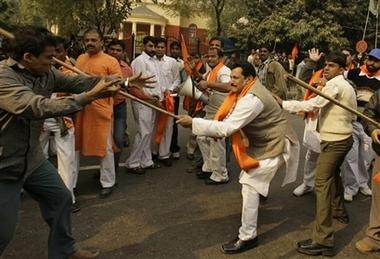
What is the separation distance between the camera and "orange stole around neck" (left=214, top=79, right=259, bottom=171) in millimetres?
4070

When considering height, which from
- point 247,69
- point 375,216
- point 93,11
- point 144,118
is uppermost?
point 93,11

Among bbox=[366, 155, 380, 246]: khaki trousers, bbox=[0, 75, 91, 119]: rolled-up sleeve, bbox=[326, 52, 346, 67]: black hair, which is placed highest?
bbox=[326, 52, 346, 67]: black hair

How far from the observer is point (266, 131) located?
4.13 meters

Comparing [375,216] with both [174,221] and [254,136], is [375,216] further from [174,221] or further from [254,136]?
[174,221]

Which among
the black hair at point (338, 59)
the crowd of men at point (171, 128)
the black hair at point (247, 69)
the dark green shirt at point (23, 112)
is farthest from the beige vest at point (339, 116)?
the dark green shirt at point (23, 112)

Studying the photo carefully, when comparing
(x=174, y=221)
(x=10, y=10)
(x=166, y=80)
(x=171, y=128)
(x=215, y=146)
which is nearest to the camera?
(x=174, y=221)

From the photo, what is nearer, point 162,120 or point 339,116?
point 339,116

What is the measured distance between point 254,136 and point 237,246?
39.1 inches

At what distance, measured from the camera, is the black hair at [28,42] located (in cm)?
291

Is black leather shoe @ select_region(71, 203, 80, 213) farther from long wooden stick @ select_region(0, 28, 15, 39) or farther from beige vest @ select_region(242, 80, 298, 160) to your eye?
long wooden stick @ select_region(0, 28, 15, 39)

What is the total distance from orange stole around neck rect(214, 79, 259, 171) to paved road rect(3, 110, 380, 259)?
2.60 ft

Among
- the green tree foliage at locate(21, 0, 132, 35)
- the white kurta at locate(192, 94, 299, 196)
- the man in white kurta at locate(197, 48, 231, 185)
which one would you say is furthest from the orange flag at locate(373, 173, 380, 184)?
the green tree foliage at locate(21, 0, 132, 35)

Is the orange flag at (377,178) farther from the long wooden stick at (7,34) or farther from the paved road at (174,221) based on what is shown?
the long wooden stick at (7,34)

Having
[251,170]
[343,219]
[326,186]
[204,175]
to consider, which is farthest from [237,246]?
[204,175]
